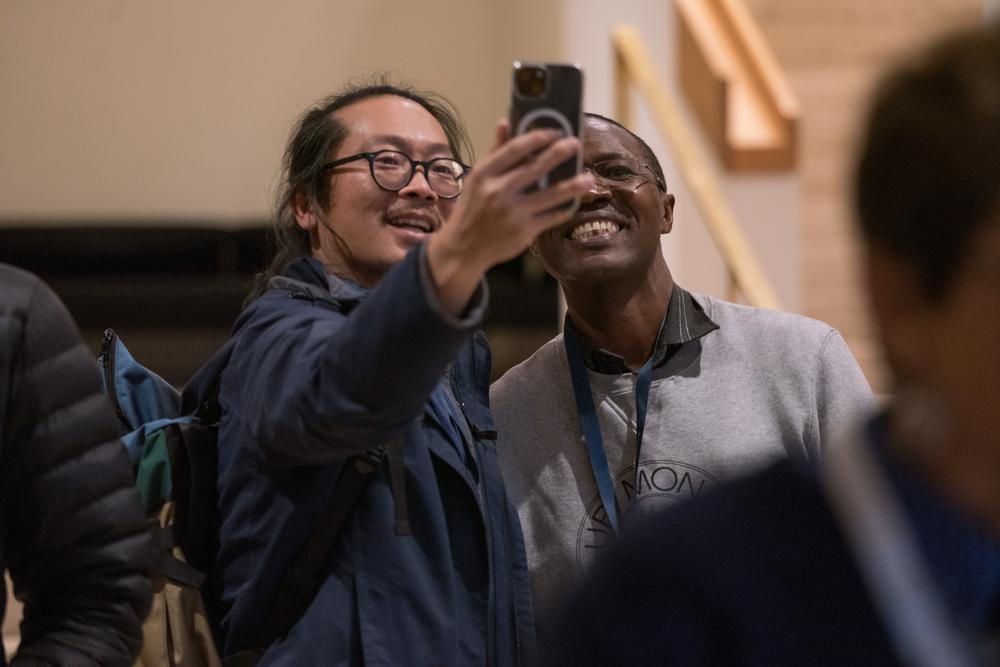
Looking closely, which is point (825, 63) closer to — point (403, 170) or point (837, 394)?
point (837, 394)

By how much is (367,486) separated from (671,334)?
2.04 ft

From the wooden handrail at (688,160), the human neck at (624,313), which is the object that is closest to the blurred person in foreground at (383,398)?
the human neck at (624,313)

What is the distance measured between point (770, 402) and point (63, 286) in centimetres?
356

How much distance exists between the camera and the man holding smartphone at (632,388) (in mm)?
1812

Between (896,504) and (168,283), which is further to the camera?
(168,283)

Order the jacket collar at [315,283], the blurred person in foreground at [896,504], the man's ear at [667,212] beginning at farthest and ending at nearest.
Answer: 1. the man's ear at [667,212]
2. the jacket collar at [315,283]
3. the blurred person in foreground at [896,504]

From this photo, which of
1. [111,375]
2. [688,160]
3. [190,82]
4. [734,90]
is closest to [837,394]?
[111,375]

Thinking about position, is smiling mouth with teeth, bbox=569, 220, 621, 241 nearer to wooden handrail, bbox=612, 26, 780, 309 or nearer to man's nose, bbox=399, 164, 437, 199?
man's nose, bbox=399, 164, 437, 199

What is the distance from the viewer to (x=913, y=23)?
5.65 meters

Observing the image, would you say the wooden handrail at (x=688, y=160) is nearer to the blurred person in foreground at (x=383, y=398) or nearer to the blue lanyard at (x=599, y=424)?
the blue lanyard at (x=599, y=424)

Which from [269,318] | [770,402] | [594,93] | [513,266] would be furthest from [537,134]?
[513,266]

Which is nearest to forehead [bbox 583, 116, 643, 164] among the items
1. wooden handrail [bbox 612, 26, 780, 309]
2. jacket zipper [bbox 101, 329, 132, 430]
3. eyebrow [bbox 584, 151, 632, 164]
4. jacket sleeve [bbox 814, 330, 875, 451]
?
eyebrow [bbox 584, 151, 632, 164]

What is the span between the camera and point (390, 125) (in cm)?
178

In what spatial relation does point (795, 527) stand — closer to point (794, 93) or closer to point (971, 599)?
point (971, 599)
